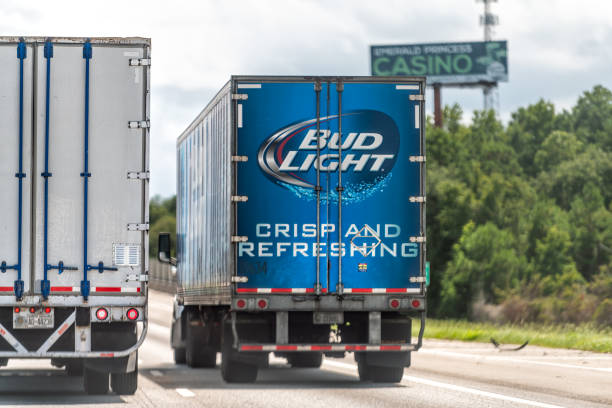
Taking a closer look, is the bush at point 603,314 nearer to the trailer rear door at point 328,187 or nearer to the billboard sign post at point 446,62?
the trailer rear door at point 328,187

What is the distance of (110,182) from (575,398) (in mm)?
5910

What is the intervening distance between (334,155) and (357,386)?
3.21m

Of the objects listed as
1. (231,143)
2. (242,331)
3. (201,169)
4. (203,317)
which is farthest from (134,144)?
(203,317)

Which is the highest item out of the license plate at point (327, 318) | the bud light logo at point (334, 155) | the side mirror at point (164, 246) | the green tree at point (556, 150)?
the green tree at point (556, 150)

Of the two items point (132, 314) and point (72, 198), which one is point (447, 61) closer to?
point (72, 198)

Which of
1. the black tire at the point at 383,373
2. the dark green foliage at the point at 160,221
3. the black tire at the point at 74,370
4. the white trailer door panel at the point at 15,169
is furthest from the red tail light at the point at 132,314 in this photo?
the dark green foliage at the point at 160,221

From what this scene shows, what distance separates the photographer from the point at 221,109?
709 inches

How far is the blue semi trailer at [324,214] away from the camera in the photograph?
16.9m

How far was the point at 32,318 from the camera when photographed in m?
14.5

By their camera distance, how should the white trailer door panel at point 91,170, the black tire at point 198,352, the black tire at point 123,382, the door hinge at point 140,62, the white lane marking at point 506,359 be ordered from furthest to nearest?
the black tire at point 198,352
the white lane marking at point 506,359
the black tire at point 123,382
the door hinge at point 140,62
the white trailer door panel at point 91,170

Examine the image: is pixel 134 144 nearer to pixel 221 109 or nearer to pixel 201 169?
pixel 221 109

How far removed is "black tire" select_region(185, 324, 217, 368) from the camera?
72.1ft

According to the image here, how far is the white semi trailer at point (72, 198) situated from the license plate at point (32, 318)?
0.4 inches

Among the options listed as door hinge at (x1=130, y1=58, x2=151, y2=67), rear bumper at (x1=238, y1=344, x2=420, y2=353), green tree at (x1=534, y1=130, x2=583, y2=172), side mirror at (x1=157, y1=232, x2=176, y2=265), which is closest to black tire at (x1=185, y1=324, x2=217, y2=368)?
side mirror at (x1=157, y1=232, x2=176, y2=265)
